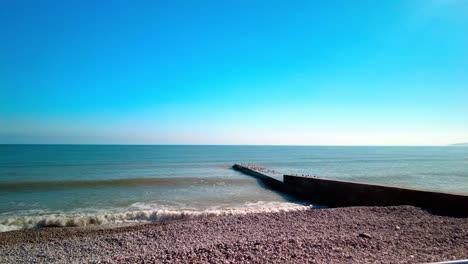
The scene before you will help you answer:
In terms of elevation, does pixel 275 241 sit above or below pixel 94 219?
above

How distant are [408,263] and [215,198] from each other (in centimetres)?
1229

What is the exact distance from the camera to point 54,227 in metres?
9.70

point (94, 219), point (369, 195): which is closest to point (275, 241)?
point (369, 195)

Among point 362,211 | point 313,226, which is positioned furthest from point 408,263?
point 362,211

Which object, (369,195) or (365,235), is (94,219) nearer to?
(365,235)

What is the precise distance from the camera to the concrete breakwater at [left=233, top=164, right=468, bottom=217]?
782 cm

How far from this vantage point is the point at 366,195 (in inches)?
451

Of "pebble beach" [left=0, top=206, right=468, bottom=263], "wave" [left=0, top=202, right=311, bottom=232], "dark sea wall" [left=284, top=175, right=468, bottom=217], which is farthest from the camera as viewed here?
"wave" [left=0, top=202, right=311, bottom=232]

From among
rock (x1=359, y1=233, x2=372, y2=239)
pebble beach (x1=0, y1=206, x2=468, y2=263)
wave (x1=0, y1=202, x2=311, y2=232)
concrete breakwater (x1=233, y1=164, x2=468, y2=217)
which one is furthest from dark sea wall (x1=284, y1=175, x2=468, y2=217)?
wave (x1=0, y1=202, x2=311, y2=232)

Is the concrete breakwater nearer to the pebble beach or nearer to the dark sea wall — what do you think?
the dark sea wall

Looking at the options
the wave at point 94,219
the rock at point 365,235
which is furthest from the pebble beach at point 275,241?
the wave at point 94,219

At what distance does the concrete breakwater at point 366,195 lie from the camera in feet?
25.7

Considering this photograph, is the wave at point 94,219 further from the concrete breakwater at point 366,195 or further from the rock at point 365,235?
the rock at point 365,235

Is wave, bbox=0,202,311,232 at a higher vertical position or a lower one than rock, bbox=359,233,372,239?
lower
